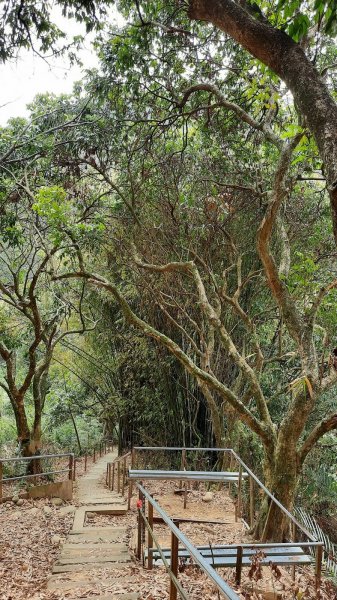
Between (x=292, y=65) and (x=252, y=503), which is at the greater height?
(x=292, y=65)

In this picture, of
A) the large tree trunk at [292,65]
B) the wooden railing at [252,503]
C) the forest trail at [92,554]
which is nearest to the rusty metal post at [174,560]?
the forest trail at [92,554]

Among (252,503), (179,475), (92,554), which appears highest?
(179,475)

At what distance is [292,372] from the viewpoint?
10.2 metres

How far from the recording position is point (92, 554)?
5.36m

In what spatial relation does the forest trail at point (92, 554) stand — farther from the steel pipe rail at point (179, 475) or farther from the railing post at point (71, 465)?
the steel pipe rail at point (179, 475)

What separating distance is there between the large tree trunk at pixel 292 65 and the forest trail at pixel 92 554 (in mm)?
3278

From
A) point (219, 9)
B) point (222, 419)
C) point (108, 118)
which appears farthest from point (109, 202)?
point (219, 9)

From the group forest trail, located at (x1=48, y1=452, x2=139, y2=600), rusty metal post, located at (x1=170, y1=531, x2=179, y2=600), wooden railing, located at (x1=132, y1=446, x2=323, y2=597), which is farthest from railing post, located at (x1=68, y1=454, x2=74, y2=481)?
rusty metal post, located at (x1=170, y1=531, x2=179, y2=600)

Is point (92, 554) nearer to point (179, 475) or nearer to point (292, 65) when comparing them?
point (179, 475)

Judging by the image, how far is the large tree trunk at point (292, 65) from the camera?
2387mm

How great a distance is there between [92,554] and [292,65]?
5046 mm

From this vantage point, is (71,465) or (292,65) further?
(71,465)

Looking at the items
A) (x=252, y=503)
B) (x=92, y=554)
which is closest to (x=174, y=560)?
(x=92, y=554)

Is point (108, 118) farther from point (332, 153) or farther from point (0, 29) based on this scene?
point (332, 153)
